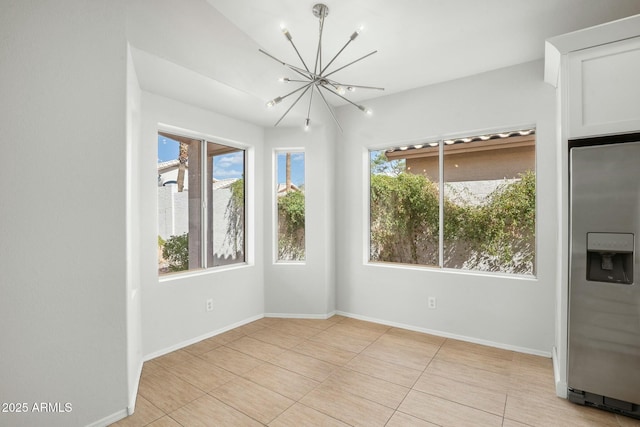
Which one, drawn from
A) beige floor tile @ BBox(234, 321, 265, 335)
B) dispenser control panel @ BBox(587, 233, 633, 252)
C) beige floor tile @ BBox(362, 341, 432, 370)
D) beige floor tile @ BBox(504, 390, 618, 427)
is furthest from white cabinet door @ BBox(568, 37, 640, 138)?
beige floor tile @ BBox(234, 321, 265, 335)

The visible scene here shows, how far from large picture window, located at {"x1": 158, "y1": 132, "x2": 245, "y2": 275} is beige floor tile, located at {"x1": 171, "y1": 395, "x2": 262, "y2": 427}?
1.44m

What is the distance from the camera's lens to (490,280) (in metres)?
3.10

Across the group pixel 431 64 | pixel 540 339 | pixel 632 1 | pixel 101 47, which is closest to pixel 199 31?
pixel 101 47

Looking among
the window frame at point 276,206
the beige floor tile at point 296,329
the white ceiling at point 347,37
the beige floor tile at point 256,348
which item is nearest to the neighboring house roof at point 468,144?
the white ceiling at point 347,37

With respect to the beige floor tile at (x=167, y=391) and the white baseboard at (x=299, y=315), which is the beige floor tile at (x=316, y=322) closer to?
the white baseboard at (x=299, y=315)

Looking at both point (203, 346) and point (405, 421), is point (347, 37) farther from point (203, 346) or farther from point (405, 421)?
point (203, 346)

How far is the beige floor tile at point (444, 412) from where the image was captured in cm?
196

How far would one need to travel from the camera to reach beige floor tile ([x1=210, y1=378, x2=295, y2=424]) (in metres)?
2.05

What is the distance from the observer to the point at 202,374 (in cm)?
255

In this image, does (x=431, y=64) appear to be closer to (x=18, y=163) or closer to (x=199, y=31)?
(x=199, y=31)

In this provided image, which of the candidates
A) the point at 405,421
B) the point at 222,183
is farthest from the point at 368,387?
the point at 222,183

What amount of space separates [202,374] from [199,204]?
1754mm

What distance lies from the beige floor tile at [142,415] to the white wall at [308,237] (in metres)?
1.97

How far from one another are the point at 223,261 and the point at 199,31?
241 cm
